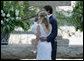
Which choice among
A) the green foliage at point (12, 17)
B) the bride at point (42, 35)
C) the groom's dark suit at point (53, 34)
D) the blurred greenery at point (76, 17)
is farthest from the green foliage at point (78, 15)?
the bride at point (42, 35)

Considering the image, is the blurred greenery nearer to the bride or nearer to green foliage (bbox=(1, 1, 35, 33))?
green foliage (bbox=(1, 1, 35, 33))

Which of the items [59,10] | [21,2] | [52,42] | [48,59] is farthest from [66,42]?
[48,59]

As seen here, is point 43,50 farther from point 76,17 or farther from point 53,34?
point 76,17

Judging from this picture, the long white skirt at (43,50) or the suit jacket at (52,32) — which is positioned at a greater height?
the suit jacket at (52,32)

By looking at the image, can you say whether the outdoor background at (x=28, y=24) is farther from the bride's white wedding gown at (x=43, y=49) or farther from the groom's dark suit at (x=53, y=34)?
the bride's white wedding gown at (x=43, y=49)

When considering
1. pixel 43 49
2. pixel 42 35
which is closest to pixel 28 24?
pixel 42 35

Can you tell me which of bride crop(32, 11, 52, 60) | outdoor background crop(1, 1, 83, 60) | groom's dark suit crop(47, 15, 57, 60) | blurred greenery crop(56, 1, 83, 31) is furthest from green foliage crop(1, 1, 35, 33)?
bride crop(32, 11, 52, 60)

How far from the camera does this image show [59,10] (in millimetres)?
8438

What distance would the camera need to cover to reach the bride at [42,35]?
16.9 ft

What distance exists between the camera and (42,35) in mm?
5215

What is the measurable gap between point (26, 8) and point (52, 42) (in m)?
2.64

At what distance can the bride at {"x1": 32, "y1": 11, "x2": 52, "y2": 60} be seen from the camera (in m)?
5.14

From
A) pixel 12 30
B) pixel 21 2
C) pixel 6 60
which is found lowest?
pixel 6 60

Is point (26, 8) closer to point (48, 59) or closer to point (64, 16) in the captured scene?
point (64, 16)
